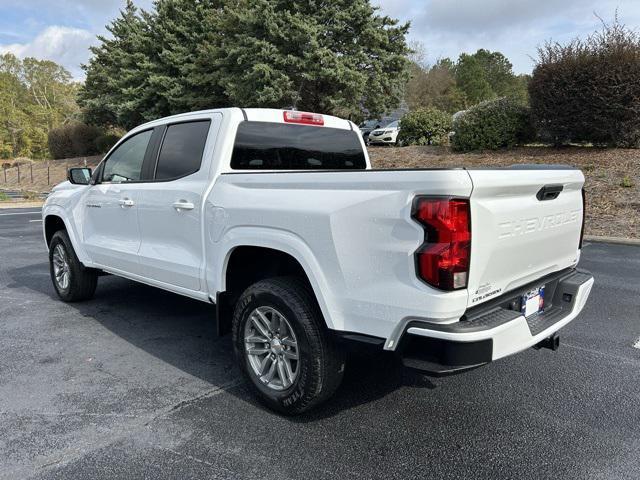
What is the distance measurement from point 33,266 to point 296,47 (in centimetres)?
1398

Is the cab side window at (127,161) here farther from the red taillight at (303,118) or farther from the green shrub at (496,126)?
the green shrub at (496,126)

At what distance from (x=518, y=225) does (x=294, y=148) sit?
2.06 metres

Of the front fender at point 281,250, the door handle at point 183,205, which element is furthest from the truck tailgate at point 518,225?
the door handle at point 183,205

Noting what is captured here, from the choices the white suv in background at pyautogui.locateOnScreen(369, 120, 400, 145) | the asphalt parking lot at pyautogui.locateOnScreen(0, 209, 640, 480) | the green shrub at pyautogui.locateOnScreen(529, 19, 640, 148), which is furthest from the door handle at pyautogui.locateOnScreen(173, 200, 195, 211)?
the white suv in background at pyautogui.locateOnScreen(369, 120, 400, 145)

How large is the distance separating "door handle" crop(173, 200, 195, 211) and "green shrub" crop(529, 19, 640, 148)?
11.9 metres

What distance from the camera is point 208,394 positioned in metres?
3.39

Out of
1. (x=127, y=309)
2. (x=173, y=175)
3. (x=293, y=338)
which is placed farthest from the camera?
(x=127, y=309)

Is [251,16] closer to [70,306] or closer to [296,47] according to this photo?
[296,47]

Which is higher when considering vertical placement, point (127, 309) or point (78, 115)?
point (78, 115)

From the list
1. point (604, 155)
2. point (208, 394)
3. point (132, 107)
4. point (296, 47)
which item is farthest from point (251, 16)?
point (208, 394)

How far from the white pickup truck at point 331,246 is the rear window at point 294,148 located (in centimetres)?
1

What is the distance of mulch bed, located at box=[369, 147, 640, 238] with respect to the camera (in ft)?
31.9

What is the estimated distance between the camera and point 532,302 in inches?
118

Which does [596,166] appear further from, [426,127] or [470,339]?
[470,339]
